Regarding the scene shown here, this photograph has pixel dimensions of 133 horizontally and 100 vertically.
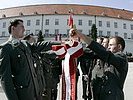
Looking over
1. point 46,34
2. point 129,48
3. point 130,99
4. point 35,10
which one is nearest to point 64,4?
point 35,10

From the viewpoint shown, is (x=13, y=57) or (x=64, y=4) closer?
(x=13, y=57)

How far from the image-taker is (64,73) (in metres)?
4.05

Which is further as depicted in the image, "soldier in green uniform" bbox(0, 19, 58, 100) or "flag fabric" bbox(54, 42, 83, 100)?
"flag fabric" bbox(54, 42, 83, 100)

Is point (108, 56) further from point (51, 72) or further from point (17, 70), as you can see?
point (51, 72)

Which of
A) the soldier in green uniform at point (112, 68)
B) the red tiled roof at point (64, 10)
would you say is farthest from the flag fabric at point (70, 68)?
the red tiled roof at point (64, 10)

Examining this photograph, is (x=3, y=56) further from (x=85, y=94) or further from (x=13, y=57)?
(x=85, y=94)

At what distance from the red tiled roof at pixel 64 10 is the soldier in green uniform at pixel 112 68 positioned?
77422mm

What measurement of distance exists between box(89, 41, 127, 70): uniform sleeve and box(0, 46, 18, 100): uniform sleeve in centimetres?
98

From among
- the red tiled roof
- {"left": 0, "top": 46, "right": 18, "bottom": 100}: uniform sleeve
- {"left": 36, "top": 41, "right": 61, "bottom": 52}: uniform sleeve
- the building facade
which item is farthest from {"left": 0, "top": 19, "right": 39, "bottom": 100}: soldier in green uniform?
the red tiled roof

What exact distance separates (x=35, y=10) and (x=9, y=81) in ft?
273

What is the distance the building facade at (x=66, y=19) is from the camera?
255 ft

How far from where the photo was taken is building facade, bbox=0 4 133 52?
255 feet

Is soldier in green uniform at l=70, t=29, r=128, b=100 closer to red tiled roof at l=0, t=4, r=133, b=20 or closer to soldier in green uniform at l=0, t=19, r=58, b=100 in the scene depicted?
soldier in green uniform at l=0, t=19, r=58, b=100

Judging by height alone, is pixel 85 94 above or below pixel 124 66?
below
